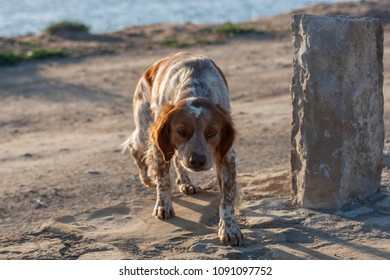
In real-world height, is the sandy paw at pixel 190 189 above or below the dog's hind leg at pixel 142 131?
below

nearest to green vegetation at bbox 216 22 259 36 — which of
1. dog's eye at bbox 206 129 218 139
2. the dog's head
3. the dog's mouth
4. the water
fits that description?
the water

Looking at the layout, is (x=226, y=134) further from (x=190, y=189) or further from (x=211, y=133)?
(x=190, y=189)

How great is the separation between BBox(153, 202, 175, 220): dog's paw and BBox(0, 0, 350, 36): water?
17301 mm

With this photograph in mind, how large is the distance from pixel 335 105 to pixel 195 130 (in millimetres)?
1218

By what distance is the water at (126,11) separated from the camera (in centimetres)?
2553

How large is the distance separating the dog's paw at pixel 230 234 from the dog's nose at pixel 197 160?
59cm

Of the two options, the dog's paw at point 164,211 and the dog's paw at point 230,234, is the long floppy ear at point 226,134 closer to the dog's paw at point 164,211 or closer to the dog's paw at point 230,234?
the dog's paw at point 230,234

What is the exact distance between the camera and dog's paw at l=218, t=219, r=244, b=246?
19.2 ft

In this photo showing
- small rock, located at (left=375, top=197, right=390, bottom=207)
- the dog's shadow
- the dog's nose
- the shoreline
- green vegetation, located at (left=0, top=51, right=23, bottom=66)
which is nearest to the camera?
the dog's nose

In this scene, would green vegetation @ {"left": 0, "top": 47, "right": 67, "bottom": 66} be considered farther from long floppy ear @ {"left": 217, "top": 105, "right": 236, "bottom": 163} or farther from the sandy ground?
long floppy ear @ {"left": 217, "top": 105, "right": 236, "bottom": 163}

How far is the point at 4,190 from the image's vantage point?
776cm

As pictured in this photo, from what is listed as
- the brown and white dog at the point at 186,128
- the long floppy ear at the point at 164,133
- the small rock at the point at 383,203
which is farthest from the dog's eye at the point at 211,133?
the small rock at the point at 383,203

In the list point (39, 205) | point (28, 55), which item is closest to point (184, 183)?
point (39, 205)

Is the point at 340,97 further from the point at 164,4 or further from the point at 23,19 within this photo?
the point at 164,4
